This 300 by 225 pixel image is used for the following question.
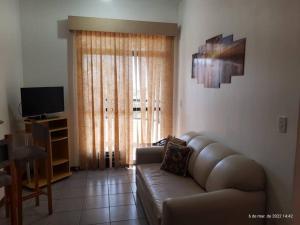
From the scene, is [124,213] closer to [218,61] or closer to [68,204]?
[68,204]

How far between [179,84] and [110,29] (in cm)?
152

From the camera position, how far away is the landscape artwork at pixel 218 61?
2.30 meters

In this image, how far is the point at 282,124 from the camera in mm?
1732

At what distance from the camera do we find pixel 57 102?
3.68 metres

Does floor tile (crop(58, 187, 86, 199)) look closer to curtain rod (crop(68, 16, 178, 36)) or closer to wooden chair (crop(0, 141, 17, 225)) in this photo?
wooden chair (crop(0, 141, 17, 225))

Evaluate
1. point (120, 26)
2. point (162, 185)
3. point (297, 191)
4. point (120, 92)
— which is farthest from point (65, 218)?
point (120, 26)

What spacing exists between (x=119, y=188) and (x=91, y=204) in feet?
1.78

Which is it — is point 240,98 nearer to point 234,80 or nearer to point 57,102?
point 234,80

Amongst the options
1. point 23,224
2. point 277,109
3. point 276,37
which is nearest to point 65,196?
point 23,224

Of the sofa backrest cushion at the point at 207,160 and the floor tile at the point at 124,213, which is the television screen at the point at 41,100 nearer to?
the floor tile at the point at 124,213

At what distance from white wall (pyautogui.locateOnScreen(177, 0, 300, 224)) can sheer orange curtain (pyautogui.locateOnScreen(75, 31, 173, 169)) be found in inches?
51.6

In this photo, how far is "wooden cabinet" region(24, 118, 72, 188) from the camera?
3.58 meters

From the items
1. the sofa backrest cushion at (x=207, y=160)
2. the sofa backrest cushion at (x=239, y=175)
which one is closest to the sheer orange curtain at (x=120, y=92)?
the sofa backrest cushion at (x=207, y=160)

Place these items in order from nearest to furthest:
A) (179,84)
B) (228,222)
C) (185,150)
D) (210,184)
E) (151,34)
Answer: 1. (228,222)
2. (210,184)
3. (185,150)
4. (151,34)
5. (179,84)
